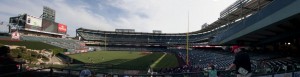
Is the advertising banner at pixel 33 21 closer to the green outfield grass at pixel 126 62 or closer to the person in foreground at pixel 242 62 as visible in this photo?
the green outfield grass at pixel 126 62

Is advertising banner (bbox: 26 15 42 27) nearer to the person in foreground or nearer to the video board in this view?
the video board

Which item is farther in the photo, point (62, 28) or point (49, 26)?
point (62, 28)

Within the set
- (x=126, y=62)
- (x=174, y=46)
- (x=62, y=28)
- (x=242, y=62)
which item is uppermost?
(x=62, y=28)

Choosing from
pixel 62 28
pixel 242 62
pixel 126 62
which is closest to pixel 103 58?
pixel 126 62

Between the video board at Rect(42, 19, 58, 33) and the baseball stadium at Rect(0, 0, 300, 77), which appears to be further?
the video board at Rect(42, 19, 58, 33)

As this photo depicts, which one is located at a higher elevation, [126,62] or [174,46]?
[174,46]

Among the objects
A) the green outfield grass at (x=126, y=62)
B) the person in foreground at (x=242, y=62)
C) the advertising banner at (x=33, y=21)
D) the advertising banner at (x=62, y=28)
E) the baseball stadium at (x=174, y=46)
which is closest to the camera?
the person in foreground at (x=242, y=62)

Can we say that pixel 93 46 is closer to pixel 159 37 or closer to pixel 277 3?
pixel 159 37

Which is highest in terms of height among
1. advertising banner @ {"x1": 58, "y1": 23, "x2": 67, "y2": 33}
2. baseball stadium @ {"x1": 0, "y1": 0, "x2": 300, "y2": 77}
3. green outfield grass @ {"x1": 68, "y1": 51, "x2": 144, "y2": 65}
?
advertising banner @ {"x1": 58, "y1": 23, "x2": 67, "y2": 33}

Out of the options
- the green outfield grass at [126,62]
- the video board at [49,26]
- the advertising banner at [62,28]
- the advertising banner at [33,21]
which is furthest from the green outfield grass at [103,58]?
the advertising banner at [62,28]

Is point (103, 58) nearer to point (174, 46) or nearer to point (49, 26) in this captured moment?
point (49, 26)

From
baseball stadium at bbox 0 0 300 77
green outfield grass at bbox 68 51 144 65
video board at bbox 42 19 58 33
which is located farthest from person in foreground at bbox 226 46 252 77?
video board at bbox 42 19 58 33

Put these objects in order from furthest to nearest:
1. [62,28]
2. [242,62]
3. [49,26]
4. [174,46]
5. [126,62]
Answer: [174,46] → [62,28] → [49,26] → [126,62] → [242,62]

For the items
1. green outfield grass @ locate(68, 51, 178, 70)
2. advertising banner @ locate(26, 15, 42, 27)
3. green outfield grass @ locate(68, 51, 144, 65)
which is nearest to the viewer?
green outfield grass @ locate(68, 51, 178, 70)
